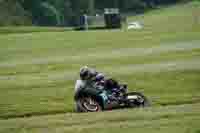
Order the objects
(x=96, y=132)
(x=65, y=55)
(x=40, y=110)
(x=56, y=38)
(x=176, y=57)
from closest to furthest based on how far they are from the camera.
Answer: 1. (x=96, y=132)
2. (x=40, y=110)
3. (x=176, y=57)
4. (x=65, y=55)
5. (x=56, y=38)

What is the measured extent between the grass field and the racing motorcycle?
1.24ft

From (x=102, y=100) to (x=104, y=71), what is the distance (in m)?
6.90

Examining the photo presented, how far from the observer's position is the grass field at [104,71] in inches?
461

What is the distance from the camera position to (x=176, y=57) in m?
23.4

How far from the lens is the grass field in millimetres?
11711

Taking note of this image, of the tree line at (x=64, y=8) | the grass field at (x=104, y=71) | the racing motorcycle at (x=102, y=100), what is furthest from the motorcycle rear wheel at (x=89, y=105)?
the tree line at (x=64, y=8)

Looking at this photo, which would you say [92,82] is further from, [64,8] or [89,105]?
[64,8]

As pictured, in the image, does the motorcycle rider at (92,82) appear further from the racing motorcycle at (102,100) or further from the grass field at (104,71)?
the grass field at (104,71)

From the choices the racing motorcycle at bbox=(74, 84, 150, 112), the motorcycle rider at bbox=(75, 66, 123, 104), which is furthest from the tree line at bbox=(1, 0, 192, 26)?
the racing motorcycle at bbox=(74, 84, 150, 112)

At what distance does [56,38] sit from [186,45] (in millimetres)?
9154

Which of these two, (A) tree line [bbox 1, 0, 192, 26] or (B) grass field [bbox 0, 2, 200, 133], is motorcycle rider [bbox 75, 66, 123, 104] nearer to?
(B) grass field [bbox 0, 2, 200, 133]

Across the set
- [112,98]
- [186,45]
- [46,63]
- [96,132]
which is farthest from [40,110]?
[186,45]

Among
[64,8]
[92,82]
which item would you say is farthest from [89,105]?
[64,8]

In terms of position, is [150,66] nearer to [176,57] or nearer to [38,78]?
[176,57]
